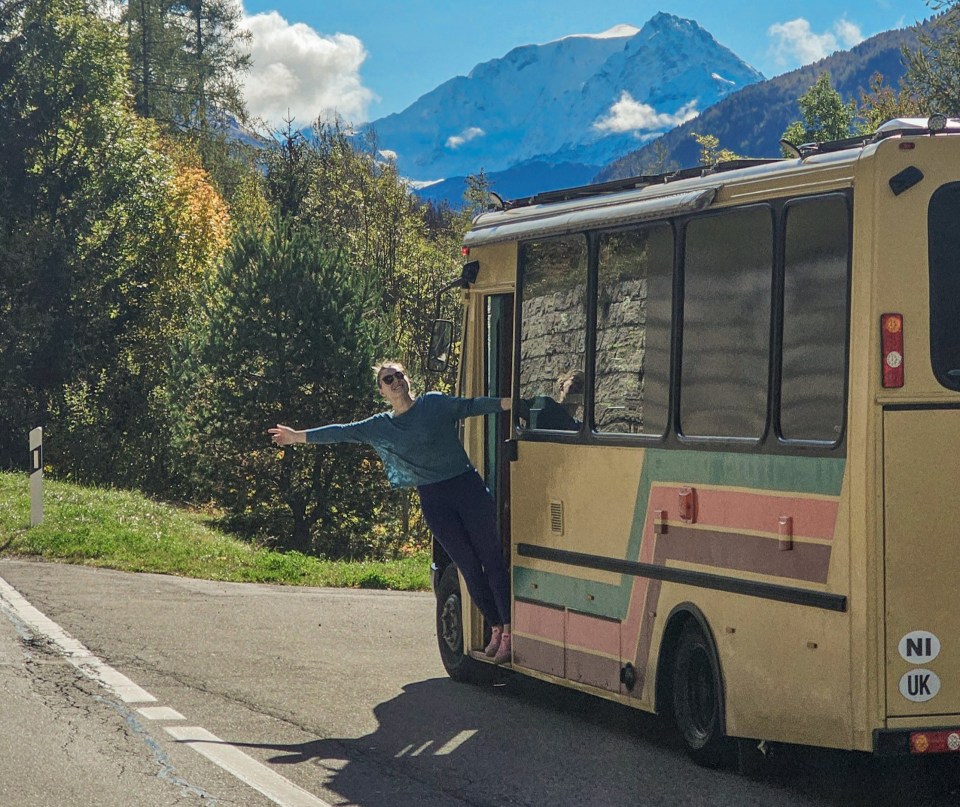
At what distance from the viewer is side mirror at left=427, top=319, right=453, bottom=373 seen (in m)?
11.3

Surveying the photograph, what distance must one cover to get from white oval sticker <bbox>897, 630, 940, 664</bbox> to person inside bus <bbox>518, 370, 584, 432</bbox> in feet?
9.79

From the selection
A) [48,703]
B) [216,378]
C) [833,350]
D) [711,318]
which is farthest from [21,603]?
[216,378]

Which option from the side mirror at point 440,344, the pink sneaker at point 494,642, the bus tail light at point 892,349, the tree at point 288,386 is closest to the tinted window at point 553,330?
the side mirror at point 440,344

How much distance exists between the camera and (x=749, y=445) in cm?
772

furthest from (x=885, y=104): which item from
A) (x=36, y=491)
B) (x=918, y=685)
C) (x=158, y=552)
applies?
(x=918, y=685)

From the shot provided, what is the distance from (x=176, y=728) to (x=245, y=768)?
107 cm

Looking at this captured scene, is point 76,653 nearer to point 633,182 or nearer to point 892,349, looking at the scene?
point 633,182

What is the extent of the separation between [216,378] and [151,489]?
8.94m

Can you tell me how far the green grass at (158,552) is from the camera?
1873 cm

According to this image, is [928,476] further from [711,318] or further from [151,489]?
[151,489]

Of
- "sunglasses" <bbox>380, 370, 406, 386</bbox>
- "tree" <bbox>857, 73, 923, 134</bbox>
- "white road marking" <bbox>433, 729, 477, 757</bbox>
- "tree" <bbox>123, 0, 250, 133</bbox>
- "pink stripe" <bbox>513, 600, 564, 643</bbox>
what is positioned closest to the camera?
"white road marking" <bbox>433, 729, 477, 757</bbox>

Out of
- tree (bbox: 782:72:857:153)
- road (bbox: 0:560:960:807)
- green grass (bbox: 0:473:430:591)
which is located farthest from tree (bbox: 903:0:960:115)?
tree (bbox: 782:72:857:153)

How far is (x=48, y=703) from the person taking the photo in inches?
365

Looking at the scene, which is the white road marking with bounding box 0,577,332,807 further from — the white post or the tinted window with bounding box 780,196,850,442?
the white post
